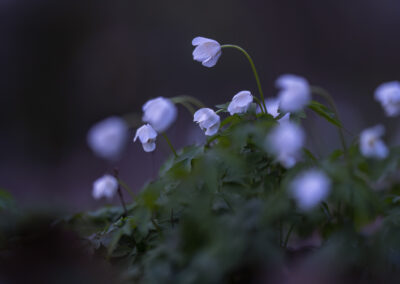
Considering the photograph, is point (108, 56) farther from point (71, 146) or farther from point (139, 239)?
point (139, 239)

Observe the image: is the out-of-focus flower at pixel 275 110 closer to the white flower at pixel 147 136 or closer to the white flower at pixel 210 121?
the white flower at pixel 210 121

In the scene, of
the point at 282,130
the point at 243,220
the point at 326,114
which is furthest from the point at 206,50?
the point at 243,220

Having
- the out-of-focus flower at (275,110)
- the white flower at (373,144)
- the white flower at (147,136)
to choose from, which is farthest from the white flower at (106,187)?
the white flower at (373,144)

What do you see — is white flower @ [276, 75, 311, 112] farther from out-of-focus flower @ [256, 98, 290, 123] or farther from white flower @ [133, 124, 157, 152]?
white flower @ [133, 124, 157, 152]

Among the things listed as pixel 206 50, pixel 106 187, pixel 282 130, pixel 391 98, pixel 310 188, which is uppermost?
pixel 206 50

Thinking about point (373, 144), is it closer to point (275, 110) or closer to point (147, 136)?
point (275, 110)
